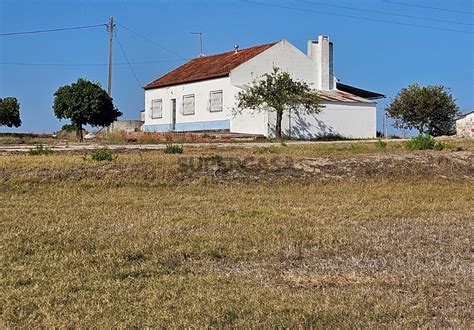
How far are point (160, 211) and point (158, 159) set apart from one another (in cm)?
579

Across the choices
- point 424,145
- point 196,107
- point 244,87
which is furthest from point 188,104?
point 424,145

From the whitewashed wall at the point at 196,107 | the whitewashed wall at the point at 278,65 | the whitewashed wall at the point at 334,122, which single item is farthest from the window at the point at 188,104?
the whitewashed wall at the point at 334,122

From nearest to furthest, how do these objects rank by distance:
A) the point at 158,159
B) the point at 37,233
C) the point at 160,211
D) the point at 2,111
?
the point at 37,233
the point at 160,211
the point at 158,159
the point at 2,111

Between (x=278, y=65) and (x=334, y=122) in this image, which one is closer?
(x=334, y=122)

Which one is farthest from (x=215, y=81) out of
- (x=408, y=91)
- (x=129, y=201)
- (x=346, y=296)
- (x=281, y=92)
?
(x=346, y=296)

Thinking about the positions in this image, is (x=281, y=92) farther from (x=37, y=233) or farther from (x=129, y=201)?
(x=37, y=233)

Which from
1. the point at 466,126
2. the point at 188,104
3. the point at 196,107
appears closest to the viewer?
the point at 466,126

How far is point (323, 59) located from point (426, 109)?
35.5 ft

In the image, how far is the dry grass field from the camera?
5.05m

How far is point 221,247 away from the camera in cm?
778

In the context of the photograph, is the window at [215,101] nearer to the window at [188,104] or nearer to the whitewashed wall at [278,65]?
the whitewashed wall at [278,65]

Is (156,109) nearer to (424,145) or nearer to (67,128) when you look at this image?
(67,128)

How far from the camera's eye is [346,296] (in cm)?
547

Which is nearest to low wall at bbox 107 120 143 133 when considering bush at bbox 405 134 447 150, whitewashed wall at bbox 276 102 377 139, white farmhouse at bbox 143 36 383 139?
white farmhouse at bbox 143 36 383 139
